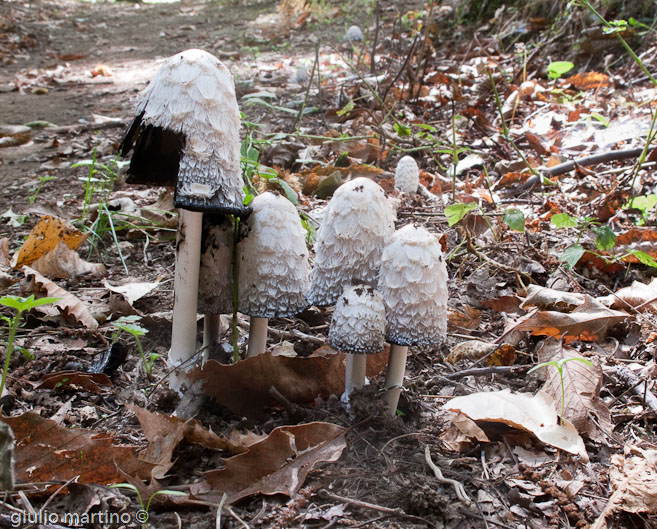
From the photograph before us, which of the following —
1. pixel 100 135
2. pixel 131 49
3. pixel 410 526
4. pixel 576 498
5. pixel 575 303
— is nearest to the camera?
pixel 410 526

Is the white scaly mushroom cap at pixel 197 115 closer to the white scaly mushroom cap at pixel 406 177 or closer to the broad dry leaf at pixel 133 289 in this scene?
the broad dry leaf at pixel 133 289

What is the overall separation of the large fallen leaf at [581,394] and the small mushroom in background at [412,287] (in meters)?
0.53

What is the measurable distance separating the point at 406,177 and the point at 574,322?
69.8 inches

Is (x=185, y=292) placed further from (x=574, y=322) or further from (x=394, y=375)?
(x=574, y=322)

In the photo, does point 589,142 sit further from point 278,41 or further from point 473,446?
point 278,41

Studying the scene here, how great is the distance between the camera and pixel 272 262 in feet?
5.88

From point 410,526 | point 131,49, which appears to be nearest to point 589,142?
point 410,526

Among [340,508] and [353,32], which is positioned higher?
[353,32]

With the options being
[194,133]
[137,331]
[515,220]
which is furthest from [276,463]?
[515,220]

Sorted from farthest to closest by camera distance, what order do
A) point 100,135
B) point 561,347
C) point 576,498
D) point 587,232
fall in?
point 100,135 < point 587,232 < point 561,347 < point 576,498

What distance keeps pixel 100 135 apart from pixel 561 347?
4558mm

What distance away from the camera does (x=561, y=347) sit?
2.10 metres

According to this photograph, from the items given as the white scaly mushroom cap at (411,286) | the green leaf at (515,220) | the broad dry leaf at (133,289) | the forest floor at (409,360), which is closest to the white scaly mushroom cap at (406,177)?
the forest floor at (409,360)

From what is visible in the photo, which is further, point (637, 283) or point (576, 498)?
point (637, 283)
